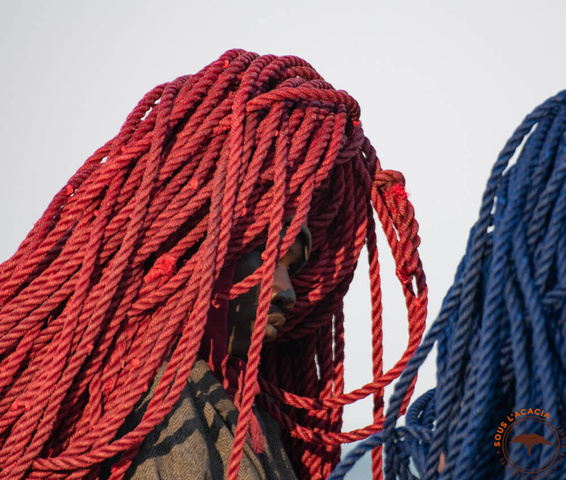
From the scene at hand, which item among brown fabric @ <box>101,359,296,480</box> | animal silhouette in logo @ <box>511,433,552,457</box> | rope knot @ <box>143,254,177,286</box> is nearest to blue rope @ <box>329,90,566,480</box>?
animal silhouette in logo @ <box>511,433,552,457</box>

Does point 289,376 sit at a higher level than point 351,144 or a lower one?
lower

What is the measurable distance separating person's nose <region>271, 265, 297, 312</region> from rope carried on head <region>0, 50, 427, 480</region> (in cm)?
15

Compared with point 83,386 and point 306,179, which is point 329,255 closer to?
point 306,179

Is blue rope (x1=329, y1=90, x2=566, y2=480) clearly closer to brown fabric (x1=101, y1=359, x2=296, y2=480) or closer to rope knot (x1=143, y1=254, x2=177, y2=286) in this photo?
brown fabric (x1=101, y1=359, x2=296, y2=480)

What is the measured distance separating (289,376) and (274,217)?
716mm

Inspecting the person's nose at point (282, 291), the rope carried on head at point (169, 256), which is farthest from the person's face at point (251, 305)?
the rope carried on head at point (169, 256)

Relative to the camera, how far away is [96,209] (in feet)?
6.20

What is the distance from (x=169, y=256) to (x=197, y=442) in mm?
422

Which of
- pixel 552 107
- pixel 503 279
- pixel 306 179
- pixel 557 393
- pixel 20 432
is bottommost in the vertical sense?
pixel 20 432

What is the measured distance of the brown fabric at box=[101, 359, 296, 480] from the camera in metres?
1.73

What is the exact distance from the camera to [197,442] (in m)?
1.78

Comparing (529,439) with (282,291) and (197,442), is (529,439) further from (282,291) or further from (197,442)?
(282,291)

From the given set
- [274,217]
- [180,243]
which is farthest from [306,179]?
[180,243]

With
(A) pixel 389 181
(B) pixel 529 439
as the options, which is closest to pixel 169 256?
(A) pixel 389 181
